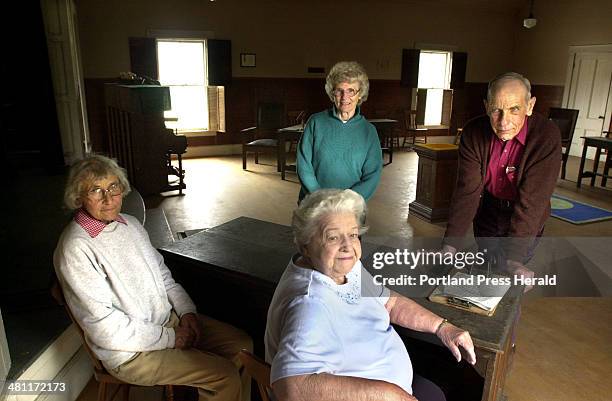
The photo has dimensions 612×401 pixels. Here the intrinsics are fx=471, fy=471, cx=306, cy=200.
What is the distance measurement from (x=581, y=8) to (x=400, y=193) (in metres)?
5.94

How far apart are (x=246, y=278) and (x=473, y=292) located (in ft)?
2.85

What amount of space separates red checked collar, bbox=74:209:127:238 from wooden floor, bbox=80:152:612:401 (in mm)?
992

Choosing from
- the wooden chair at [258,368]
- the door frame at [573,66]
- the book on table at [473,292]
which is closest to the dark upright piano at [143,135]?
the book on table at [473,292]

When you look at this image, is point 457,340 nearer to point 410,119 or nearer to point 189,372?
point 189,372

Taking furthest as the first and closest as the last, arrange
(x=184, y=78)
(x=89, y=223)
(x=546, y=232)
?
(x=184, y=78) < (x=546, y=232) < (x=89, y=223)

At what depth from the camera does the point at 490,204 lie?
7.10ft

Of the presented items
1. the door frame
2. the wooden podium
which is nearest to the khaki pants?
the wooden podium

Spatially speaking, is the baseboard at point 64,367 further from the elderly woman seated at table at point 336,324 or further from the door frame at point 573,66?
the door frame at point 573,66

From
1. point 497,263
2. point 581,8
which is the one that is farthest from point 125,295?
point 581,8

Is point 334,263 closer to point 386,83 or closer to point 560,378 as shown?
point 560,378

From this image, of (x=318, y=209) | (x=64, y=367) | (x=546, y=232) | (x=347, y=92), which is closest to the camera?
(x=318, y=209)

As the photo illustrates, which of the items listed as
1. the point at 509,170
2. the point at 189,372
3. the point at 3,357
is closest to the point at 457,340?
the point at 509,170

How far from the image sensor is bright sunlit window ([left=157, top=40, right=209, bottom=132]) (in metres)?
8.20

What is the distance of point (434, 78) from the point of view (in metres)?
10.6
